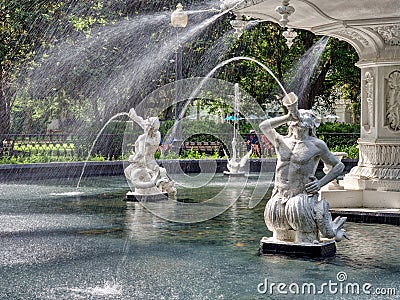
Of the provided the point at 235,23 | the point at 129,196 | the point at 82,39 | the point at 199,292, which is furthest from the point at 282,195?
the point at 82,39

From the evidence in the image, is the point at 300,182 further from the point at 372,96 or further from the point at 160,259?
the point at 372,96

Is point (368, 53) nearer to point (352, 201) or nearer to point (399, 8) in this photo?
point (399, 8)

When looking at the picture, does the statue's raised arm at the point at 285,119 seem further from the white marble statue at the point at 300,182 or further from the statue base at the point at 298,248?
the statue base at the point at 298,248

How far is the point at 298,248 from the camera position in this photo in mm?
8438

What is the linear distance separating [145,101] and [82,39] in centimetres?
493

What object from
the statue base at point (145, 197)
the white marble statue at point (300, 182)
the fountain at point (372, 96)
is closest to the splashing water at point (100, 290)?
the white marble statue at point (300, 182)

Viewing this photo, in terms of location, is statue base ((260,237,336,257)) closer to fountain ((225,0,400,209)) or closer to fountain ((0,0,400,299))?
fountain ((0,0,400,299))

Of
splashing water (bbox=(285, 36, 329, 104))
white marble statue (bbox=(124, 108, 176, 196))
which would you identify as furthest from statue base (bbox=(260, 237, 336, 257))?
splashing water (bbox=(285, 36, 329, 104))

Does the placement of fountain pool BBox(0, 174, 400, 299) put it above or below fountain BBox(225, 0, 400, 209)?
below

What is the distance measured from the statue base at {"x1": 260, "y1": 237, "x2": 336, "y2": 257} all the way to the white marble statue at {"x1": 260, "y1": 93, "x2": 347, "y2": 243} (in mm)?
100

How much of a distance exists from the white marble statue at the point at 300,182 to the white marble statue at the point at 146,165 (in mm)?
5598

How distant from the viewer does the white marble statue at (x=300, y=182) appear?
8383 millimetres

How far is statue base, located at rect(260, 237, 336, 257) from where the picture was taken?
27.4 ft

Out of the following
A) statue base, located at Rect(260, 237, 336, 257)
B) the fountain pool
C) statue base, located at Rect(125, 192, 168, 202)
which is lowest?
the fountain pool
